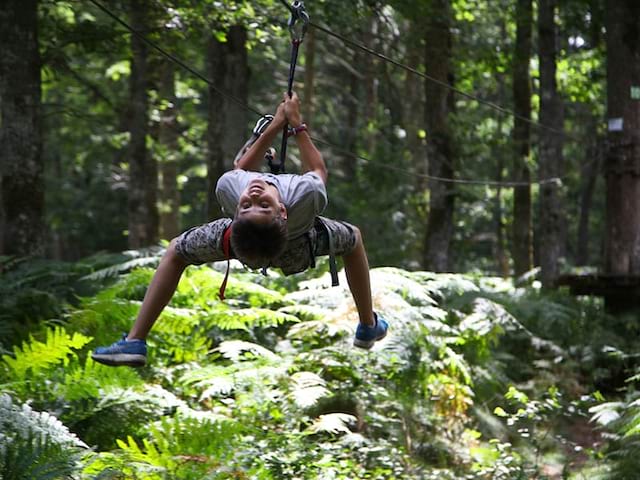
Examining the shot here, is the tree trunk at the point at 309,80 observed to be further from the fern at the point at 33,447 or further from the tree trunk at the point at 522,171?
the fern at the point at 33,447

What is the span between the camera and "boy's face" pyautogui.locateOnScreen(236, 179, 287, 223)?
4398 millimetres

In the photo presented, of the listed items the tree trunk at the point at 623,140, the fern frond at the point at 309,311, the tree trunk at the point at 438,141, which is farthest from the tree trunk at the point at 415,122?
the fern frond at the point at 309,311

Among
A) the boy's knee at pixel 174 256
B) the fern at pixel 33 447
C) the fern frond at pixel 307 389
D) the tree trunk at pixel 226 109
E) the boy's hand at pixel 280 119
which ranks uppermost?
the tree trunk at pixel 226 109

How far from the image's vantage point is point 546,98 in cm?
1264

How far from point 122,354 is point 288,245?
3.92 ft

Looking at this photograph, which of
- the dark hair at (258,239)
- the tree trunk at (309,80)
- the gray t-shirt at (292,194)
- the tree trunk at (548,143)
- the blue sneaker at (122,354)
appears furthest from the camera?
the tree trunk at (309,80)

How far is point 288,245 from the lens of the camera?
4812 millimetres

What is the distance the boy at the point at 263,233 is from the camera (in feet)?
14.6

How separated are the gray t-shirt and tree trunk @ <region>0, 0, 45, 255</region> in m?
4.48

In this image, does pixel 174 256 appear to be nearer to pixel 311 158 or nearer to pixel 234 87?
pixel 311 158

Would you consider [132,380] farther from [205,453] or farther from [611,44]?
[611,44]

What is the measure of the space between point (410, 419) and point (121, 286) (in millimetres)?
2855

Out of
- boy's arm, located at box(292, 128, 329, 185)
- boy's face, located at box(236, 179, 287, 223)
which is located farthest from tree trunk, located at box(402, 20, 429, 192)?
boy's face, located at box(236, 179, 287, 223)

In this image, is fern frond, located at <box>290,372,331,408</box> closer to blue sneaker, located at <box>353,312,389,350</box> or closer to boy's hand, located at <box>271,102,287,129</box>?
blue sneaker, located at <box>353,312,389,350</box>
